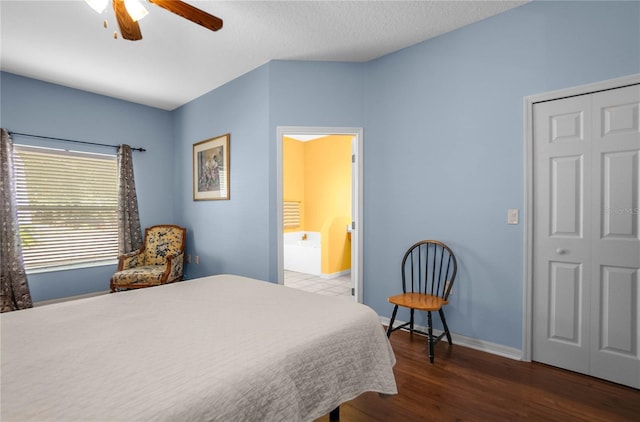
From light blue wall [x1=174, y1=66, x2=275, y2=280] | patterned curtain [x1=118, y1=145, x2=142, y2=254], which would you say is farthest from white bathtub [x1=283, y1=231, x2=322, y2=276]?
patterned curtain [x1=118, y1=145, x2=142, y2=254]

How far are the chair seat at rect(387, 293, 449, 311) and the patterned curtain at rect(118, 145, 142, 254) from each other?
3.58 m

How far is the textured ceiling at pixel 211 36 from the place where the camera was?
247 centimetres

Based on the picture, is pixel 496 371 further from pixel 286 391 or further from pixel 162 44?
pixel 162 44

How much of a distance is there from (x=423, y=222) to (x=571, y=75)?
150 centimetres

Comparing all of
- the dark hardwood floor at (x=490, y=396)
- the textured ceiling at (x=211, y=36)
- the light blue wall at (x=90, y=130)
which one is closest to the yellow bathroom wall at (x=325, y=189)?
the light blue wall at (x=90, y=130)

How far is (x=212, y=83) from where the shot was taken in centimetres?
395

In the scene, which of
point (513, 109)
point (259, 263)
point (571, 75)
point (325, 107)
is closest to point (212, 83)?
point (325, 107)

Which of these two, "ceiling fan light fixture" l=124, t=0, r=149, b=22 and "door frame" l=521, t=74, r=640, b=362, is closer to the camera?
"ceiling fan light fixture" l=124, t=0, r=149, b=22

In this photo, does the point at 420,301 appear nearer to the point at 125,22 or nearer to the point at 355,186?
the point at 355,186

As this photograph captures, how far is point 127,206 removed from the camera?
4324 millimetres

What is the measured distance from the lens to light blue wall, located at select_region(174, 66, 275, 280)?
349 cm

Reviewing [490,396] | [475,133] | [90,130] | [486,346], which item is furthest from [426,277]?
[90,130]

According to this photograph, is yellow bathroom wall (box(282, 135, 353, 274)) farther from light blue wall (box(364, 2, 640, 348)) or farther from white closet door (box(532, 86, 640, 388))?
white closet door (box(532, 86, 640, 388))

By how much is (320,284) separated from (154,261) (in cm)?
234
